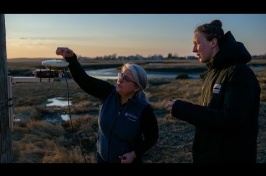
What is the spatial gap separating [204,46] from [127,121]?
714 mm

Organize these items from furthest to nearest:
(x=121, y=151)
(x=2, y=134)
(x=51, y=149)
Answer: (x=51, y=149) < (x=2, y=134) < (x=121, y=151)

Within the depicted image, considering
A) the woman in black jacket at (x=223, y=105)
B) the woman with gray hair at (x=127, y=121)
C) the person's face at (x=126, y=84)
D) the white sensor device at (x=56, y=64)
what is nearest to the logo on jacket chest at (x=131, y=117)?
the woman with gray hair at (x=127, y=121)

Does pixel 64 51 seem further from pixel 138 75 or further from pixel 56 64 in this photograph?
pixel 138 75

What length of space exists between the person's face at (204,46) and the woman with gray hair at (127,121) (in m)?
0.47

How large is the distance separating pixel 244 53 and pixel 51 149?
20.5ft

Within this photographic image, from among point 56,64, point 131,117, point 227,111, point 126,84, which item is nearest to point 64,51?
point 56,64

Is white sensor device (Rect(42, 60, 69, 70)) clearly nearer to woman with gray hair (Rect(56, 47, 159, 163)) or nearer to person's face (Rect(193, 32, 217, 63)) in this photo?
woman with gray hair (Rect(56, 47, 159, 163))

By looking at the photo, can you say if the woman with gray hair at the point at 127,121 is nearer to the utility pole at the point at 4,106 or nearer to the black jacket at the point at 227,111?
the black jacket at the point at 227,111

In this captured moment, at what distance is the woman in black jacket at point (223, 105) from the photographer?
2.11 metres

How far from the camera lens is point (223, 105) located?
7.23ft

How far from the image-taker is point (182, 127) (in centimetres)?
983

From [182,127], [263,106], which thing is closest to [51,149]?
[182,127]

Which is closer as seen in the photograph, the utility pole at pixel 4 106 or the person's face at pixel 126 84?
the person's face at pixel 126 84
